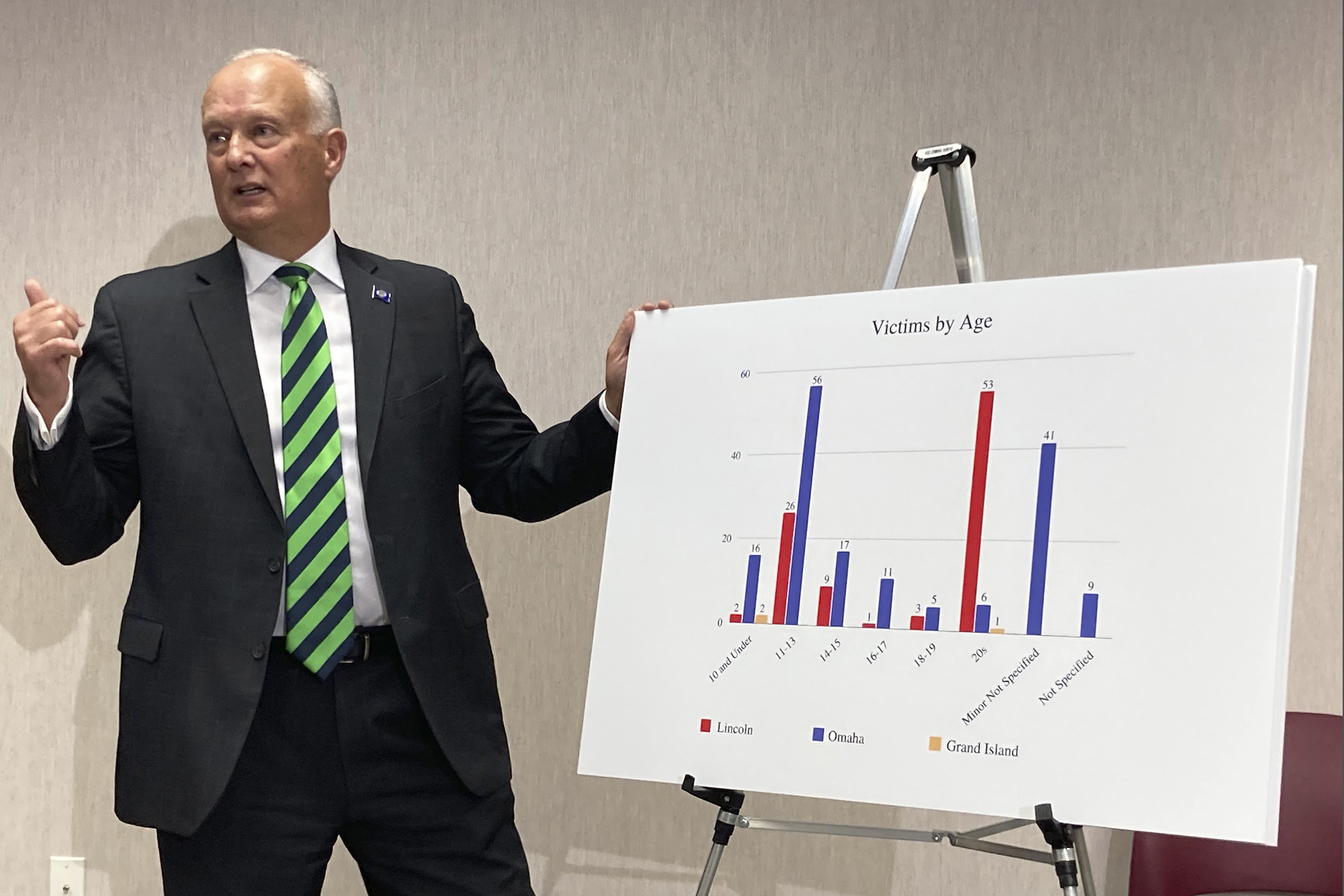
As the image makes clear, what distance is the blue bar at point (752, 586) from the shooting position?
170 cm

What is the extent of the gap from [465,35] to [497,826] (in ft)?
5.48

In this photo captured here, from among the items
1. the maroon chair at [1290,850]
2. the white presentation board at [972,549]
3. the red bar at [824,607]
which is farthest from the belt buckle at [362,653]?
the maroon chair at [1290,850]

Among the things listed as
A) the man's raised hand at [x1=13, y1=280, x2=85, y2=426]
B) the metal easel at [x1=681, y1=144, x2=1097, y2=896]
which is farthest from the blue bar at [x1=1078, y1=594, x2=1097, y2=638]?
the man's raised hand at [x1=13, y1=280, x2=85, y2=426]

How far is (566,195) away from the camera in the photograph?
2.64m

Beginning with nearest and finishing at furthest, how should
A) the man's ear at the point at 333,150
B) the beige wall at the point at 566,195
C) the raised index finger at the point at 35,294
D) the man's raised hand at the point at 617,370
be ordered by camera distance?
the raised index finger at the point at 35,294 → the man's raised hand at the point at 617,370 → the man's ear at the point at 333,150 → the beige wall at the point at 566,195

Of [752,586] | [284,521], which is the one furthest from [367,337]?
[752,586]

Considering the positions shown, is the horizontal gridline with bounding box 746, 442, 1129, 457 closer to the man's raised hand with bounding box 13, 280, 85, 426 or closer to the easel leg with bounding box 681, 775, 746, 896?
the easel leg with bounding box 681, 775, 746, 896

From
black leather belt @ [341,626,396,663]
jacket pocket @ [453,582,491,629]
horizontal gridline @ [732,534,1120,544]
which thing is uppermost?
horizontal gridline @ [732,534,1120,544]

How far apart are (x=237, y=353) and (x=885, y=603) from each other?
107 cm

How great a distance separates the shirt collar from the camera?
2.01 meters

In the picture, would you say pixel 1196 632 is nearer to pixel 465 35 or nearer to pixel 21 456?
pixel 21 456

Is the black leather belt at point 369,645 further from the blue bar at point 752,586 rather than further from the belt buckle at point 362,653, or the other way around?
the blue bar at point 752,586

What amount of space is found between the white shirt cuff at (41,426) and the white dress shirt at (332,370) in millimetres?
39

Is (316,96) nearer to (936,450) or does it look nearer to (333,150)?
(333,150)
